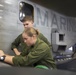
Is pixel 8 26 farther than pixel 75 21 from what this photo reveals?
No

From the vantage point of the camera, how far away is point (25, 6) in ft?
9.46

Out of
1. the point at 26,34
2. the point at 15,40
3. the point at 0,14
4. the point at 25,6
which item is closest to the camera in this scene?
the point at 26,34

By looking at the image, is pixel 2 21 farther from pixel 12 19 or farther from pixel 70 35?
pixel 70 35

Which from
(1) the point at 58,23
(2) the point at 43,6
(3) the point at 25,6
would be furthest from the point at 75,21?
(3) the point at 25,6

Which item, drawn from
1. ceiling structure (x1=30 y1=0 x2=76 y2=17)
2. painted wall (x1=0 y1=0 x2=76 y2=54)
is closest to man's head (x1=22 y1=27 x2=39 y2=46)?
painted wall (x1=0 y1=0 x2=76 y2=54)

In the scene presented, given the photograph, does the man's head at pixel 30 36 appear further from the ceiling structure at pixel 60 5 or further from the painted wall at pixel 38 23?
the ceiling structure at pixel 60 5

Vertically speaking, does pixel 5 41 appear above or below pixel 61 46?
above

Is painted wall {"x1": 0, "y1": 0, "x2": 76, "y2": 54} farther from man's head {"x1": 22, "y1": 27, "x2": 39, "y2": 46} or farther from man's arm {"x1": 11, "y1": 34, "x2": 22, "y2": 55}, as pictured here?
man's head {"x1": 22, "y1": 27, "x2": 39, "y2": 46}

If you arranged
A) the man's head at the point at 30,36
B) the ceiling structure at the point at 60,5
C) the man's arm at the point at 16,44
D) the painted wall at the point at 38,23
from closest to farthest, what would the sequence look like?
the man's head at the point at 30,36 → the painted wall at the point at 38,23 → the man's arm at the point at 16,44 → the ceiling structure at the point at 60,5

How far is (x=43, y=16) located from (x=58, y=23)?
0.84 metres

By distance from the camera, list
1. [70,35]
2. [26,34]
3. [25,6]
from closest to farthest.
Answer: [26,34]
[25,6]
[70,35]

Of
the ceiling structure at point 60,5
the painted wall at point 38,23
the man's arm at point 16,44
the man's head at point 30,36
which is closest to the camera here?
the man's head at point 30,36

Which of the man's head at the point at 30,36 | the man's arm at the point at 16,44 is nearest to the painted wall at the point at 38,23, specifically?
the man's arm at the point at 16,44

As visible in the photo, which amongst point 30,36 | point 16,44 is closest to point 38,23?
point 16,44
